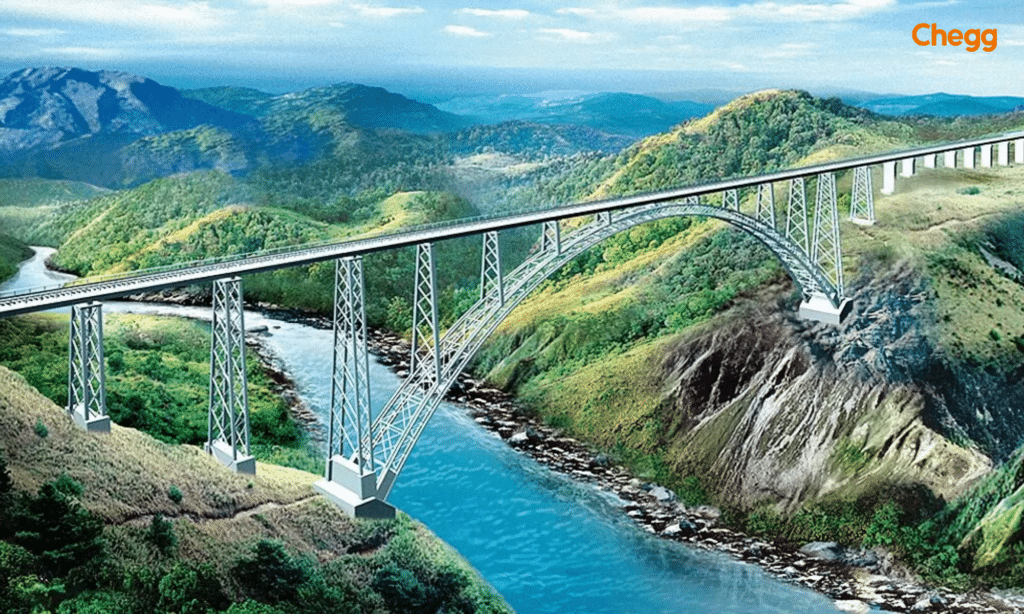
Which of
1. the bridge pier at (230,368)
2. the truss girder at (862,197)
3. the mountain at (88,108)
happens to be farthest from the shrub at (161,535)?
the mountain at (88,108)

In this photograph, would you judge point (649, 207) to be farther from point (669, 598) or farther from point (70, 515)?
point (70, 515)

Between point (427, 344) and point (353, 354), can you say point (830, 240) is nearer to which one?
point (427, 344)

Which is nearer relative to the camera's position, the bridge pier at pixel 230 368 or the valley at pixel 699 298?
the bridge pier at pixel 230 368

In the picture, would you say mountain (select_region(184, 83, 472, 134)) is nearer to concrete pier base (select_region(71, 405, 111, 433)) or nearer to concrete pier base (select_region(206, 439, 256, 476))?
concrete pier base (select_region(206, 439, 256, 476))

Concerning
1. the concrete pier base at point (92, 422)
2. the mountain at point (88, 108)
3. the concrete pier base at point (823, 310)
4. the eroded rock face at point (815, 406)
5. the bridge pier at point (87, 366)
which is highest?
the mountain at point (88, 108)

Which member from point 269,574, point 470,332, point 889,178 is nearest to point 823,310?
point 889,178

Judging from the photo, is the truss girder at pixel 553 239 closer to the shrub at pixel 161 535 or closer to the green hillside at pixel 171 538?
the green hillside at pixel 171 538
